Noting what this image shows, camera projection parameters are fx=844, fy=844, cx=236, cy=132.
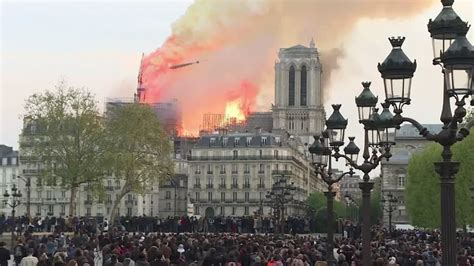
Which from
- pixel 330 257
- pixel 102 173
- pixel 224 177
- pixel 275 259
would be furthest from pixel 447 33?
pixel 224 177

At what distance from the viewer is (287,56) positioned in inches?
6998

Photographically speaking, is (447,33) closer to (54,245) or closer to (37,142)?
(54,245)

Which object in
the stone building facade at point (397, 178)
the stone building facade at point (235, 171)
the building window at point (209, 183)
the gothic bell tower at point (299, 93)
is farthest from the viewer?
the gothic bell tower at point (299, 93)

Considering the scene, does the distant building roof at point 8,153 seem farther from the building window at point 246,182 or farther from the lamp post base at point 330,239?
the lamp post base at point 330,239

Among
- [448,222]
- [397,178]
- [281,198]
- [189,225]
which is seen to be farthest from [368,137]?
[397,178]

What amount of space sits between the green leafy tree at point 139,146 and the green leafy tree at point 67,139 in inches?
82.0

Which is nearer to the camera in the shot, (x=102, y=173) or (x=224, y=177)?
(x=102, y=173)

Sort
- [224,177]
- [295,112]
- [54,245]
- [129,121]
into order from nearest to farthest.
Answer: [54,245], [129,121], [224,177], [295,112]

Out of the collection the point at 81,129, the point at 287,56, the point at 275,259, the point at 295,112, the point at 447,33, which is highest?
the point at 287,56

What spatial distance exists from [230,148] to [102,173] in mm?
48753

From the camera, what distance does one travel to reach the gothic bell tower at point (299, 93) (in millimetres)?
173750

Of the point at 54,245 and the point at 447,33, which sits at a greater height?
the point at 447,33

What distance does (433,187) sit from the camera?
70.8 metres

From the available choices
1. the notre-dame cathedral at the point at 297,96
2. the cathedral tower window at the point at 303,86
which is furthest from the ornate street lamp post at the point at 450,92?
the cathedral tower window at the point at 303,86
